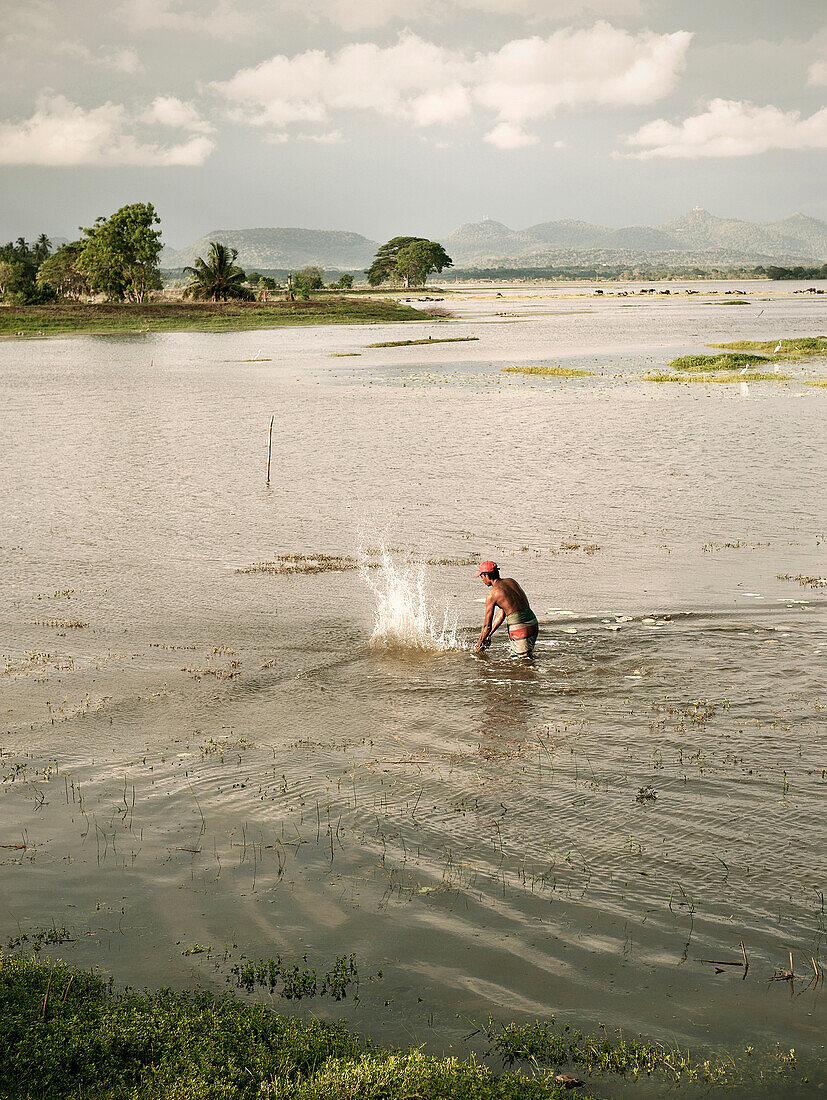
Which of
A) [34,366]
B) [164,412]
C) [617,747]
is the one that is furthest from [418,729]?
[34,366]

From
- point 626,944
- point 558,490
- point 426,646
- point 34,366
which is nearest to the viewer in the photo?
point 626,944

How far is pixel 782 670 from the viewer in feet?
40.9

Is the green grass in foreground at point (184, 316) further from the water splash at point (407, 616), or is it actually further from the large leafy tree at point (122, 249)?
the water splash at point (407, 616)

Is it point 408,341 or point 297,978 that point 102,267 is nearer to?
point 408,341

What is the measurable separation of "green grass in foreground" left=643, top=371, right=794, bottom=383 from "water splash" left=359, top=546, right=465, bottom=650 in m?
34.8

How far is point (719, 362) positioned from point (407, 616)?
148 ft

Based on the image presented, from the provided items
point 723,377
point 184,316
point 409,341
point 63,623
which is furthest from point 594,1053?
point 184,316

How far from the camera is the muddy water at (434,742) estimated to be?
23.4 feet

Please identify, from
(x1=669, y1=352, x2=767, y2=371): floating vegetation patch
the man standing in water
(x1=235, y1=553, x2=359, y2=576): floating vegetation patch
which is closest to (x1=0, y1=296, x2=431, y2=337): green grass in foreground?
(x1=669, y1=352, x2=767, y2=371): floating vegetation patch

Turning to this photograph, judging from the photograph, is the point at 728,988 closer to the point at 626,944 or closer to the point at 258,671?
the point at 626,944

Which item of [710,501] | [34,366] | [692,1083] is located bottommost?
[692,1083]

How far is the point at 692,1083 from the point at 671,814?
335 cm

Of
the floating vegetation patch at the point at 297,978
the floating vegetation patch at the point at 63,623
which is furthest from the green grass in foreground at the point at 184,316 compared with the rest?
the floating vegetation patch at the point at 297,978

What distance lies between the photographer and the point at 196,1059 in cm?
575
